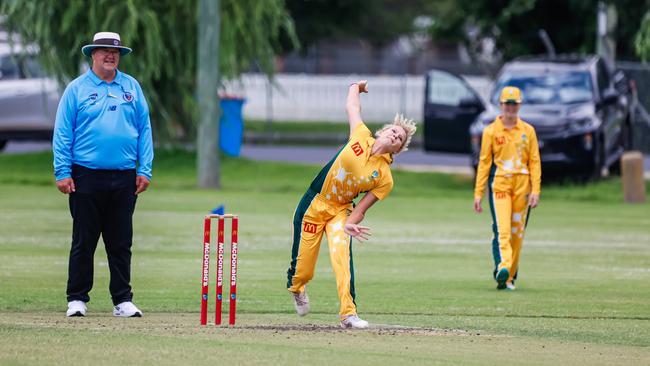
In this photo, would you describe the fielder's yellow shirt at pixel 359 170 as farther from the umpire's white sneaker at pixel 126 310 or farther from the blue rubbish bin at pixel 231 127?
the blue rubbish bin at pixel 231 127

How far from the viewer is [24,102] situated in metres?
30.4

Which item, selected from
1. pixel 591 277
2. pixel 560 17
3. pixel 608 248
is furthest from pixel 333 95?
pixel 591 277

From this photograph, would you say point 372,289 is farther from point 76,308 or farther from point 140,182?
point 76,308

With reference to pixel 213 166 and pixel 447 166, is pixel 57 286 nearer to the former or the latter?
pixel 213 166

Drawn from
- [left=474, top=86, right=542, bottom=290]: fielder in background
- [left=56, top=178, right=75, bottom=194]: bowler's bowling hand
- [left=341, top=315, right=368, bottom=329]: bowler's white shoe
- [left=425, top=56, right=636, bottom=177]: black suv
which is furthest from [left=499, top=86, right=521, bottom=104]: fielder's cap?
[left=425, top=56, right=636, bottom=177]: black suv

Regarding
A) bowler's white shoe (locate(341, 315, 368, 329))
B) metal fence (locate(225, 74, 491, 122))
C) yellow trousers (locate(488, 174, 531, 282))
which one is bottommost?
metal fence (locate(225, 74, 491, 122))

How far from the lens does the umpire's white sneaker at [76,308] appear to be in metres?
10.7

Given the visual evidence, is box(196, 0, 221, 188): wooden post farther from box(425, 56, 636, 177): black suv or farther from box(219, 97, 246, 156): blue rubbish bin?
box(219, 97, 246, 156): blue rubbish bin

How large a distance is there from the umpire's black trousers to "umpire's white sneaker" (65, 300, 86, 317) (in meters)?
0.06

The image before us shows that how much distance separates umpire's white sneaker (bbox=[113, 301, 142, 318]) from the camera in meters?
10.8

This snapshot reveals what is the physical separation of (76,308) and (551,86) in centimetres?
1671

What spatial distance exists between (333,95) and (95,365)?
1548 inches

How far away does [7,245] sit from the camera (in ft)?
54.1

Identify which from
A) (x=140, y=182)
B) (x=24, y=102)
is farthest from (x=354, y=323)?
(x=24, y=102)
